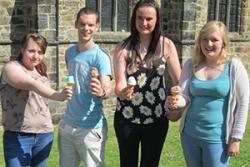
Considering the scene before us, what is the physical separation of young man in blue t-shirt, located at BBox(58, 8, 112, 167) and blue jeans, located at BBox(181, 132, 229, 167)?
0.74 metres

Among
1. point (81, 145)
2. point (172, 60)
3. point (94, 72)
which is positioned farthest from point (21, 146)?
point (172, 60)

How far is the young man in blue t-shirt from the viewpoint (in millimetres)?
3443

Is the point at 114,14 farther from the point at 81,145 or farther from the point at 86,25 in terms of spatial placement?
the point at 81,145

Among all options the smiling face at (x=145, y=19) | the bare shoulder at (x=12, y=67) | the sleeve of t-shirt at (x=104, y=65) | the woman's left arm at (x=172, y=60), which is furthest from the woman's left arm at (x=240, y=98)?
the bare shoulder at (x=12, y=67)

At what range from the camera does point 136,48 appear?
3518 mm

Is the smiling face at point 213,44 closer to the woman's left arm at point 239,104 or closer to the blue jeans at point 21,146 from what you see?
the woman's left arm at point 239,104

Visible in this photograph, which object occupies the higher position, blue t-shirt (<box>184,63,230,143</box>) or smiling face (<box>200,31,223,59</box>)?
smiling face (<box>200,31,223,59</box>)

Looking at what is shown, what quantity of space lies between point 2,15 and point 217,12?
7181mm

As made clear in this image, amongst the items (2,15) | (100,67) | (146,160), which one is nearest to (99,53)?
(100,67)

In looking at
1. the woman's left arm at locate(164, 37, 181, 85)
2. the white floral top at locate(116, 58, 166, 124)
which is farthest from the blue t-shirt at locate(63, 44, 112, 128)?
the woman's left arm at locate(164, 37, 181, 85)

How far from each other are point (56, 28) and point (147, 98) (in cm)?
659

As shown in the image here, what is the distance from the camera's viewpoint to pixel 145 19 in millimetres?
3410

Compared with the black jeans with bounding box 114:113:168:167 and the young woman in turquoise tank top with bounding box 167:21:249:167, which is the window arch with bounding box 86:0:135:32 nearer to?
the black jeans with bounding box 114:113:168:167

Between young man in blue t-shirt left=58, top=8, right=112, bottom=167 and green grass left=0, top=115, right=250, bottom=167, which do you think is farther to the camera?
green grass left=0, top=115, right=250, bottom=167
